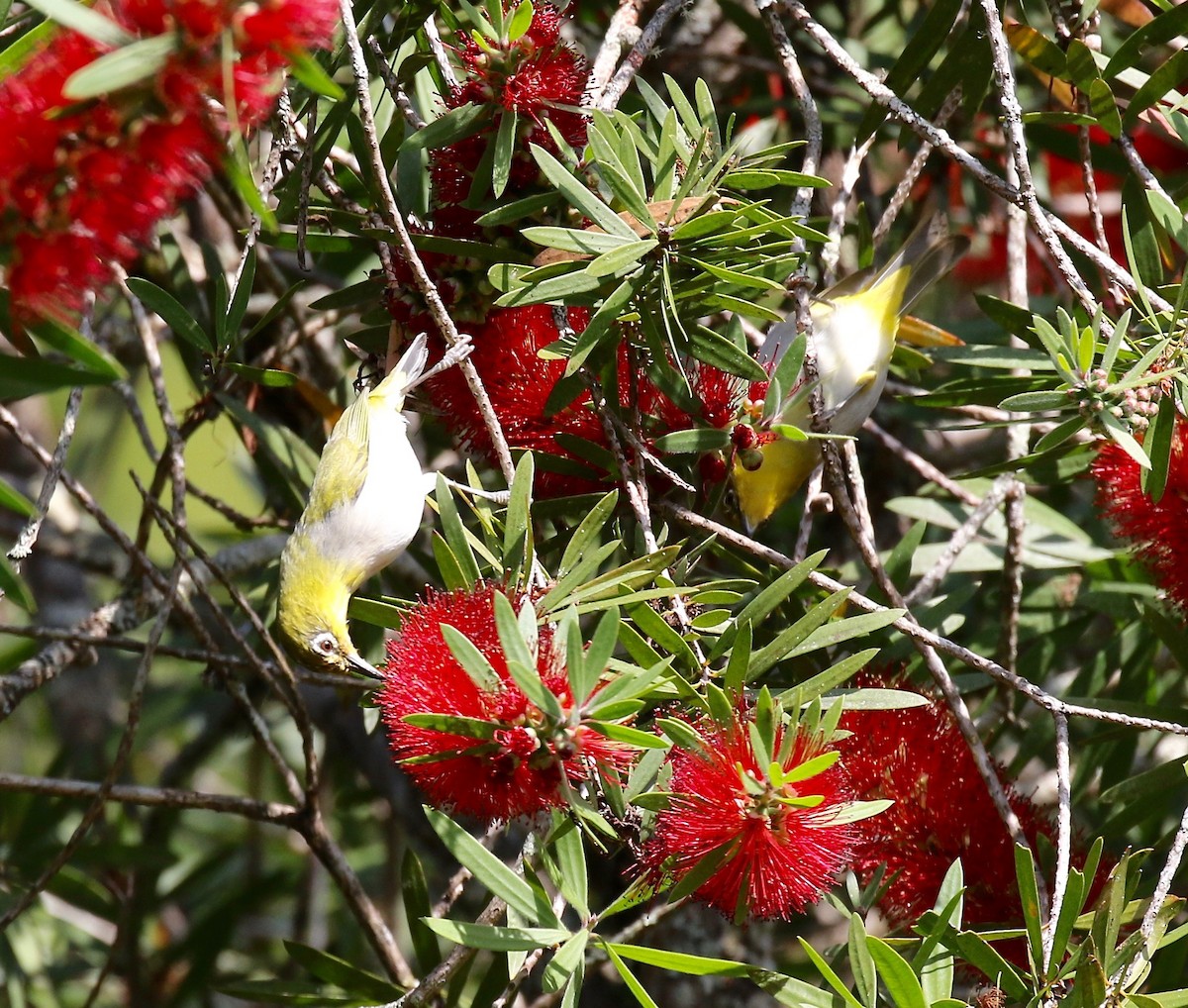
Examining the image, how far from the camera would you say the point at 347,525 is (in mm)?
2594

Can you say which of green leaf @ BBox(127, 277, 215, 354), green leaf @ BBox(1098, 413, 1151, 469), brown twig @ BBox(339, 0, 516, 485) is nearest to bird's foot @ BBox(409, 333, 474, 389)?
brown twig @ BBox(339, 0, 516, 485)

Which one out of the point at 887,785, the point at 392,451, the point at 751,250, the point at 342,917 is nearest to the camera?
the point at 751,250

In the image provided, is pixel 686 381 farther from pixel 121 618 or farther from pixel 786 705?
pixel 121 618

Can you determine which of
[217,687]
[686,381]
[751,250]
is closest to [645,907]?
[217,687]

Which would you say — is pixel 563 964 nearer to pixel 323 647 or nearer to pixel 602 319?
pixel 602 319

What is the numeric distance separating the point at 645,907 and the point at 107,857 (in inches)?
57.0

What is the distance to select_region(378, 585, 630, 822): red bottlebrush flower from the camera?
4.74 ft

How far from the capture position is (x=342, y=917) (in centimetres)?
404

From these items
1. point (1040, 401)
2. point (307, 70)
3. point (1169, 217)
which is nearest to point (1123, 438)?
A: point (1040, 401)

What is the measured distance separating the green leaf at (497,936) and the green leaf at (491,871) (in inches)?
0.8

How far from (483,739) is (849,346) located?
1.57 m

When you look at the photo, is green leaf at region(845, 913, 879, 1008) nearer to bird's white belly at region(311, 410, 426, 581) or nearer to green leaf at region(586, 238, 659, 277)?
green leaf at region(586, 238, 659, 277)

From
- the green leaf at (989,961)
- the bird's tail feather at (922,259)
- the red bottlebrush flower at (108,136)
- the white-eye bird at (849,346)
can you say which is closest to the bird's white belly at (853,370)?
the white-eye bird at (849,346)

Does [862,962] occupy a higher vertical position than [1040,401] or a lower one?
lower
